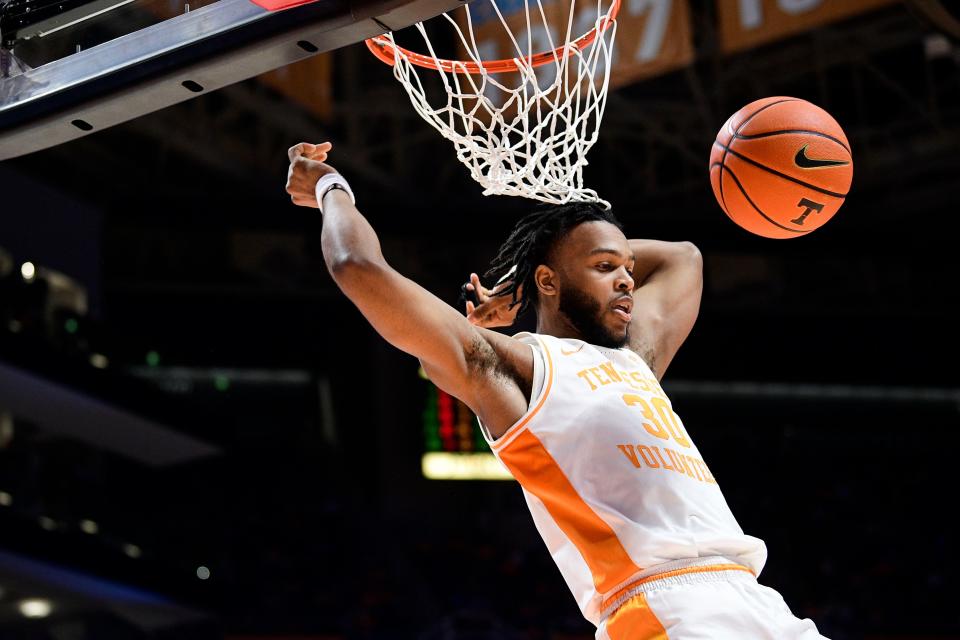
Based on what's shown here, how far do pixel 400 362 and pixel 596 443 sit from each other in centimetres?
979

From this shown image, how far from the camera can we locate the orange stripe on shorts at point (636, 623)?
2.42 metres

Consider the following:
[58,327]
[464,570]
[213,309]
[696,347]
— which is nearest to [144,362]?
[213,309]

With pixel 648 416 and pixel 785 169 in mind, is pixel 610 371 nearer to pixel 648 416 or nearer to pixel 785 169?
pixel 648 416

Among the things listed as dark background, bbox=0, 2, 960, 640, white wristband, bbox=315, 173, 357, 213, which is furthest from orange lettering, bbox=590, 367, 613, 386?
dark background, bbox=0, 2, 960, 640

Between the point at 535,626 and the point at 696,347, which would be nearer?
the point at 535,626

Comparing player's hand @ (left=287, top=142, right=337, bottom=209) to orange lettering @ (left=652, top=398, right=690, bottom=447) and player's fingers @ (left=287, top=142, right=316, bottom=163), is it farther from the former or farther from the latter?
orange lettering @ (left=652, top=398, right=690, bottom=447)

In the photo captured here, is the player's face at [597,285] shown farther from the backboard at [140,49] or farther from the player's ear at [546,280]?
the backboard at [140,49]

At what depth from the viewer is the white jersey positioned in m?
2.49

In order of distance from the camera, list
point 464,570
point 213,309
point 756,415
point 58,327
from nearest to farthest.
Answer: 1. point 58,327
2. point 464,570
3. point 213,309
4. point 756,415

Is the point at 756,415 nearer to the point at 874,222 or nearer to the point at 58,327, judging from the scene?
the point at 874,222

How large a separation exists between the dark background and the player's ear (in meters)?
6.83

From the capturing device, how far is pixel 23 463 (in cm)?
995

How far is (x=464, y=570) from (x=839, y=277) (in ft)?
17.8

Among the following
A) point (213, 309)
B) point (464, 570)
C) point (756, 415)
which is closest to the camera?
point (464, 570)
